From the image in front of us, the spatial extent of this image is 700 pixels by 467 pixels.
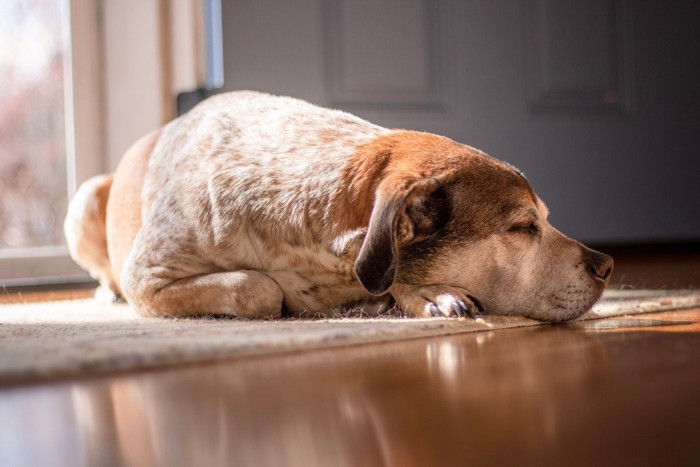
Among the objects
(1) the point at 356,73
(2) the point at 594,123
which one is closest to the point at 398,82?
(1) the point at 356,73

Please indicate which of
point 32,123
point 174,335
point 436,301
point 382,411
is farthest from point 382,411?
point 32,123

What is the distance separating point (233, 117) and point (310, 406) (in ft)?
4.26

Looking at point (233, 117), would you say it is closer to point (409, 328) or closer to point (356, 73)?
point (409, 328)

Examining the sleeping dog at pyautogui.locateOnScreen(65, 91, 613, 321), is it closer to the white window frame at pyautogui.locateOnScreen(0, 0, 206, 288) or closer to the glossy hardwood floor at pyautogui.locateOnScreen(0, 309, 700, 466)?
the glossy hardwood floor at pyautogui.locateOnScreen(0, 309, 700, 466)

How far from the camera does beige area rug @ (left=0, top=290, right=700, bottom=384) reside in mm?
1254

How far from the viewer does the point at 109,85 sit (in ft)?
11.6

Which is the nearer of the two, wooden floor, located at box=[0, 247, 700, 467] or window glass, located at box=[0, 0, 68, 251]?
wooden floor, located at box=[0, 247, 700, 467]

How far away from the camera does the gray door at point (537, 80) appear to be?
130 inches

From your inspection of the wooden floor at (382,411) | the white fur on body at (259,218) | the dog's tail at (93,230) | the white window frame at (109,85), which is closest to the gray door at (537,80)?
the white window frame at (109,85)

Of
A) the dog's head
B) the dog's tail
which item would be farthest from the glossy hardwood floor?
the dog's tail

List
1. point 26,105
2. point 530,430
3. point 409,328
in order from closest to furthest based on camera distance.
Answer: point 530,430
point 409,328
point 26,105

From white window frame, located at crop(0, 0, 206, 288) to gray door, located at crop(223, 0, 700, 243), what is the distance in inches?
14.4

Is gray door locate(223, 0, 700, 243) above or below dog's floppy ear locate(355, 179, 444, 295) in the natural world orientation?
above

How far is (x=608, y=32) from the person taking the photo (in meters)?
3.88
